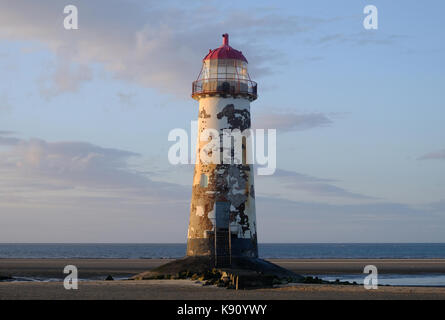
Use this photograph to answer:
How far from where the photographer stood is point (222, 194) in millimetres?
34031

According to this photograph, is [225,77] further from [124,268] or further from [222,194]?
[124,268]

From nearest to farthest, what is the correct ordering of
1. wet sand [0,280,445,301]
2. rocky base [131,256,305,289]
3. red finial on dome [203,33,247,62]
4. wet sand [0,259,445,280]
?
1. wet sand [0,280,445,301]
2. rocky base [131,256,305,289]
3. red finial on dome [203,33,247,62]
4. wet sand [0,259,445,280]

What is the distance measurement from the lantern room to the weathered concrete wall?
0.41 m

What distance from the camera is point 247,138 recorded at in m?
34.7

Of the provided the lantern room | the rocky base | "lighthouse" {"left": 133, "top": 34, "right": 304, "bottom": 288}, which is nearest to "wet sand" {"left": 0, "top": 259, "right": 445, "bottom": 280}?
the rocky base

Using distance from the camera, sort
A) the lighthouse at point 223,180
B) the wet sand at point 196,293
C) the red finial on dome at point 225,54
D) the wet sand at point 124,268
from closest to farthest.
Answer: the wet sand at point 196,293 → the lighthouse at point 223,180 → the red finial on dome at point 225,54 → the wet sand at point 124,268

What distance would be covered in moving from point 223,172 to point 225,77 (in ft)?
15.8

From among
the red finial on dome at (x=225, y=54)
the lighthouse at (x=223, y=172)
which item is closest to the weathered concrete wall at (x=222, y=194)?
the lighthouse at (x=223, y=172)

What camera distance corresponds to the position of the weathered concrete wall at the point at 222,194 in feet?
112

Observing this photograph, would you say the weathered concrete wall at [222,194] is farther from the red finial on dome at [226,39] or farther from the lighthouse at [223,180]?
the red finial on dome at [226,39]

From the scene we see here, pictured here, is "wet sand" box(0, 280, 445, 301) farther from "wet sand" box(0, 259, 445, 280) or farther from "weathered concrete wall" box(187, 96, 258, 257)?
"wet sand" box(0, 259, 445, 280)

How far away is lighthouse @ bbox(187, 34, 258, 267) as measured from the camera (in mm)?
33969

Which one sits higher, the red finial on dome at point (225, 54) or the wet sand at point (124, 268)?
the red finial on dome at point (225, 54)
